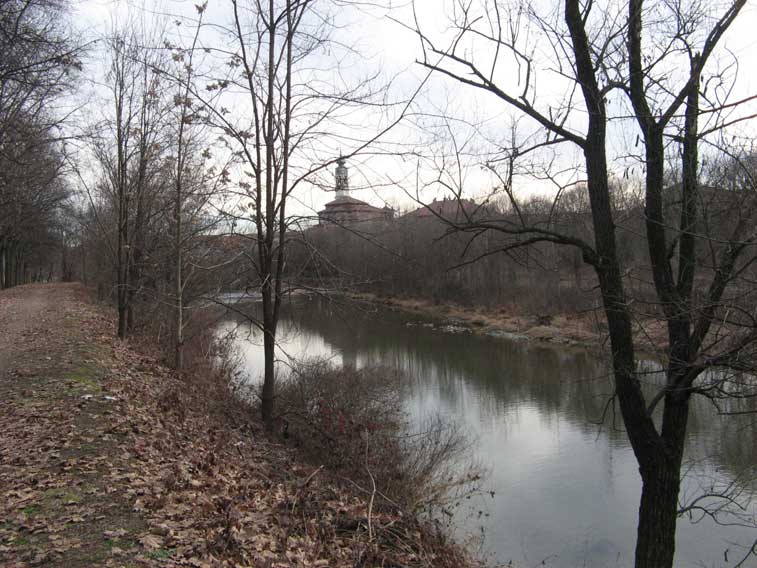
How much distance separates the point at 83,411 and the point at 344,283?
4247 mm

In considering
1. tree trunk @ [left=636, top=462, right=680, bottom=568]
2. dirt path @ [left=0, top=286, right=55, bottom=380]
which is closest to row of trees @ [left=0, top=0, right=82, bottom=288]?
dirt path @ [left=0, top=286, right=55, bottom=380]

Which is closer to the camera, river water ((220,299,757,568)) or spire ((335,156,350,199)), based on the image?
spire ((335,156,350,199))

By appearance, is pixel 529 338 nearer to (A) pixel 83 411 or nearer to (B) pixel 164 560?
(A) pixel 83 411

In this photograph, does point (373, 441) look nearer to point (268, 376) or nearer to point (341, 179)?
point (268, 376)

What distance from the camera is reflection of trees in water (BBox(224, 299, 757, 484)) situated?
12.1 m

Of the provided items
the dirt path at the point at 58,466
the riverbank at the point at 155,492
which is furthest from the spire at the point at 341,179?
the dirt path at the point at 58,466

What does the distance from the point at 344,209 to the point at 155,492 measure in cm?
539

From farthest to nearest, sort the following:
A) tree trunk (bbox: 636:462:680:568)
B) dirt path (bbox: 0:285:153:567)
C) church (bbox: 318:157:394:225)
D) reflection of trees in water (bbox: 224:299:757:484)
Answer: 1. reflection of trees in water (bbox: 224:299:757:484)
2. church (bbox: 318:157:394:225)
3. tree trunk (bbox: 636:462:680:568)
4. dirt path (bbox: 0:285:153:567)

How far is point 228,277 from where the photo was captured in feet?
36.9

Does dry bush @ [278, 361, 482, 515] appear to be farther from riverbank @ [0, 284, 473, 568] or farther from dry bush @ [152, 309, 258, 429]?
riverbank @ [0, 284, 473, 568]

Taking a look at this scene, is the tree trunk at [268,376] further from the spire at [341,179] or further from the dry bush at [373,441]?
the spire at [341,179]

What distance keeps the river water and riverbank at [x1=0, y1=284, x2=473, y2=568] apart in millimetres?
2578

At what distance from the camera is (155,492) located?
500 centimetres

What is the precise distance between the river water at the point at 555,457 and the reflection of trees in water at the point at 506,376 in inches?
2.0
